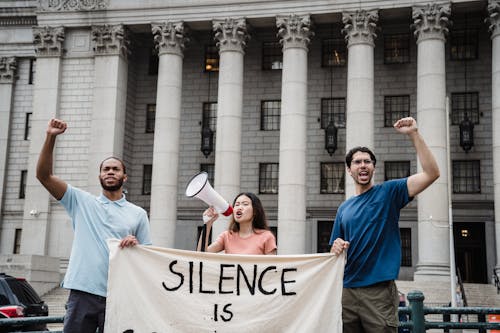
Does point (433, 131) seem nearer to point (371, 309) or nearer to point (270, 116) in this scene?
point (270, 116)

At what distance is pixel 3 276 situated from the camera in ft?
51.2

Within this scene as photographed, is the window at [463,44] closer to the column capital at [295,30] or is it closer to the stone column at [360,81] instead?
the stone column at [360,81]

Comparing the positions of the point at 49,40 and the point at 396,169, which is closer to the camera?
the point at 396,169

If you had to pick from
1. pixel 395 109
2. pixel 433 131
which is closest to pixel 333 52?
pixel 395 109

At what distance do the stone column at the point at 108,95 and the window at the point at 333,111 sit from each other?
11.9 m

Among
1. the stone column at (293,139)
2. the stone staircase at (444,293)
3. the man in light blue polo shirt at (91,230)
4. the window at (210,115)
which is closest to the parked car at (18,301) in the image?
the man in light blue polo shirt at (91,230)

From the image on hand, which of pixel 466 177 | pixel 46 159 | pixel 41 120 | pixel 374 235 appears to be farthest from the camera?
pixel 41 120

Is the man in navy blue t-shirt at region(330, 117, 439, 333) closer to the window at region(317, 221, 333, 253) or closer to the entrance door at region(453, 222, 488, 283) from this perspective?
the entrance door at region(453, 222, 488, 283)

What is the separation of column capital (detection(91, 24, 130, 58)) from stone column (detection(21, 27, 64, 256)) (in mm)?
2306

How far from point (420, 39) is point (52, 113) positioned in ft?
68.6

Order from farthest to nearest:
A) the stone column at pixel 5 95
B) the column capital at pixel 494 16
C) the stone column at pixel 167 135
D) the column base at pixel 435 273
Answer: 1. the stone column at pixel 5 95
2. the stone column at pixel 167 135
3. the column capital at pixel 494 16
4. the column base at pixel 435 273

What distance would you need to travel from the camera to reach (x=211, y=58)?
3991 cm

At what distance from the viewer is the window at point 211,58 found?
39.7m

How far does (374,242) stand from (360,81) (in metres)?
26.6
